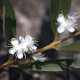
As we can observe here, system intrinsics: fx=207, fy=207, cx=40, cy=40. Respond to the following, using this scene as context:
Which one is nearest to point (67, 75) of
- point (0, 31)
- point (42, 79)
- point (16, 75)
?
point (42, 79)

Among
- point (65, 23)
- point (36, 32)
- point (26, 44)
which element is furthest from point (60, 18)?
point (36, 32)

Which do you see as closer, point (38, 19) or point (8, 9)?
point (8, 9)

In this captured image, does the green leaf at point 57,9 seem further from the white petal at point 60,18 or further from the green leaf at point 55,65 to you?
the green leaf at point 55,65

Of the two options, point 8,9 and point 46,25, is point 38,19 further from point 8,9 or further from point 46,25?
point 8,9

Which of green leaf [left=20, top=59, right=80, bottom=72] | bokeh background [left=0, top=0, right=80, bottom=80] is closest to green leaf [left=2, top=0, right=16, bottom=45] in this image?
green leaf [left=20, top=59, right=80, bottom=72]

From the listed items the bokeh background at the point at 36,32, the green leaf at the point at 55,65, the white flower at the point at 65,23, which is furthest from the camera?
the bokeh background at the point at 36,32

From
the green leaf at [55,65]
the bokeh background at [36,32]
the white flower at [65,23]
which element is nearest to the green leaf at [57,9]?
the white flower at [65,23]
